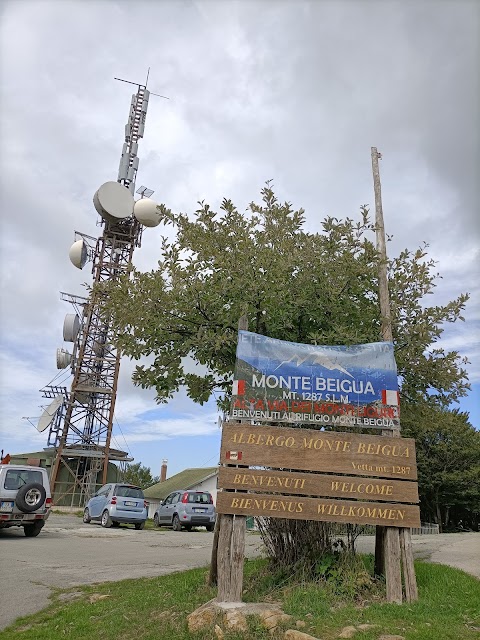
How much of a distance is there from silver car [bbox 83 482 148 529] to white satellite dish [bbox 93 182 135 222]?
19090mm

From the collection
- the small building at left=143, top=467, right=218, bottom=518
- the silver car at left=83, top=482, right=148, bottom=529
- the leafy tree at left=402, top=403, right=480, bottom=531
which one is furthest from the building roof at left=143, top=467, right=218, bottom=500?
the silver car at left=83, top=482, right=148, bottom=529

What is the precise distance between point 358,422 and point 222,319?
2369 millimetres

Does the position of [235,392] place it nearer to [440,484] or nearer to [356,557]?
[356,557]

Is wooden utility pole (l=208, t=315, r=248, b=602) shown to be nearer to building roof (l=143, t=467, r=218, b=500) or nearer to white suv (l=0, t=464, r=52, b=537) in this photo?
white suv (l=0, t=464, r=52, b=537)

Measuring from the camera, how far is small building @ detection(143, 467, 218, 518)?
3969 centimetres

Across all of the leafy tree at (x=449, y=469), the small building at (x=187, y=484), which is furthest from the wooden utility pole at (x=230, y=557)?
the small building at (x=187, y=484)

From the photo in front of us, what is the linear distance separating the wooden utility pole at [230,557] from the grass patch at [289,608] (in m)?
→ 0.31

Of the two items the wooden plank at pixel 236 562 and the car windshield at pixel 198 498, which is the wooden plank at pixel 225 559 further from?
the car windshield at pixel 198 498

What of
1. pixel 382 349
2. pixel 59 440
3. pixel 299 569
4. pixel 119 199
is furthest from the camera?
pixel 119 199

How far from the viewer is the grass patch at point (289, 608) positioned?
522 cm

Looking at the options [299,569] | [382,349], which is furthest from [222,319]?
[299,569]

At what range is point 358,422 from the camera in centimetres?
692

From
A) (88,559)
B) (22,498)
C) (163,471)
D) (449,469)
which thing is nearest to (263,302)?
(88,559)

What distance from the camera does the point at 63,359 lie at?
34.0 metres
